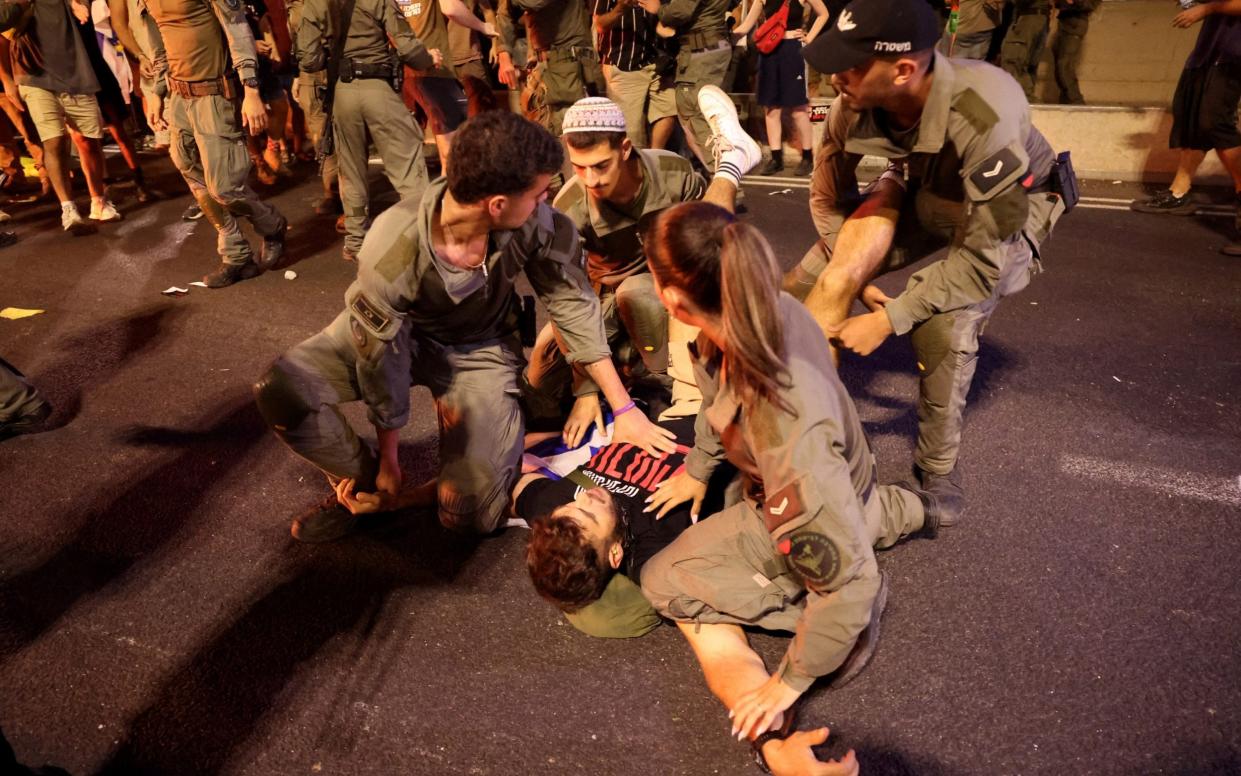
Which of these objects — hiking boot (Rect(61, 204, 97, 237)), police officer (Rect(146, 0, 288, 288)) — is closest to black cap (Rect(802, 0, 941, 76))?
police officer (Rect(146, 0, 288, 288))

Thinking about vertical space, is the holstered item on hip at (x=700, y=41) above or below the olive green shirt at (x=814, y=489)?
above

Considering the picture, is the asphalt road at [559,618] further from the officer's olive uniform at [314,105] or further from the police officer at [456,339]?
the officer's olive uniform at [314,105]

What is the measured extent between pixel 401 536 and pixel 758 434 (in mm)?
1644

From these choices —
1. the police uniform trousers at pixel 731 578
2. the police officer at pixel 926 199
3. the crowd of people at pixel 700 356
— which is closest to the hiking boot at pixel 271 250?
the crowd of people at pixel 700 356

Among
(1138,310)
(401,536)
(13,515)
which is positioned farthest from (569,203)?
(1138,310)

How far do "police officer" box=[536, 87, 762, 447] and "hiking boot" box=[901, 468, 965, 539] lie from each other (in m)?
1.15

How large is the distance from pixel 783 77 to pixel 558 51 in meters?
1.76

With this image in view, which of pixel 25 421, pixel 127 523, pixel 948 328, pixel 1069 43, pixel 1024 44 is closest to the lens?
pixel 948 328

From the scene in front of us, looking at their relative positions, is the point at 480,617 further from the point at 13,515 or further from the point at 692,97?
the point at 692,97

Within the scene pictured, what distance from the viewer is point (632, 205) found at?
315 centimetres

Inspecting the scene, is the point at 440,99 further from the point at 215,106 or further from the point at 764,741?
the point at 764,741

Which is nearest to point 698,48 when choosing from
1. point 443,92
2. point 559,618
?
point 443,92

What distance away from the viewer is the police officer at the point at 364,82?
4613 millimetres

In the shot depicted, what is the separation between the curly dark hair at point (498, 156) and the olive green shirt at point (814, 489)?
32.4 inches
